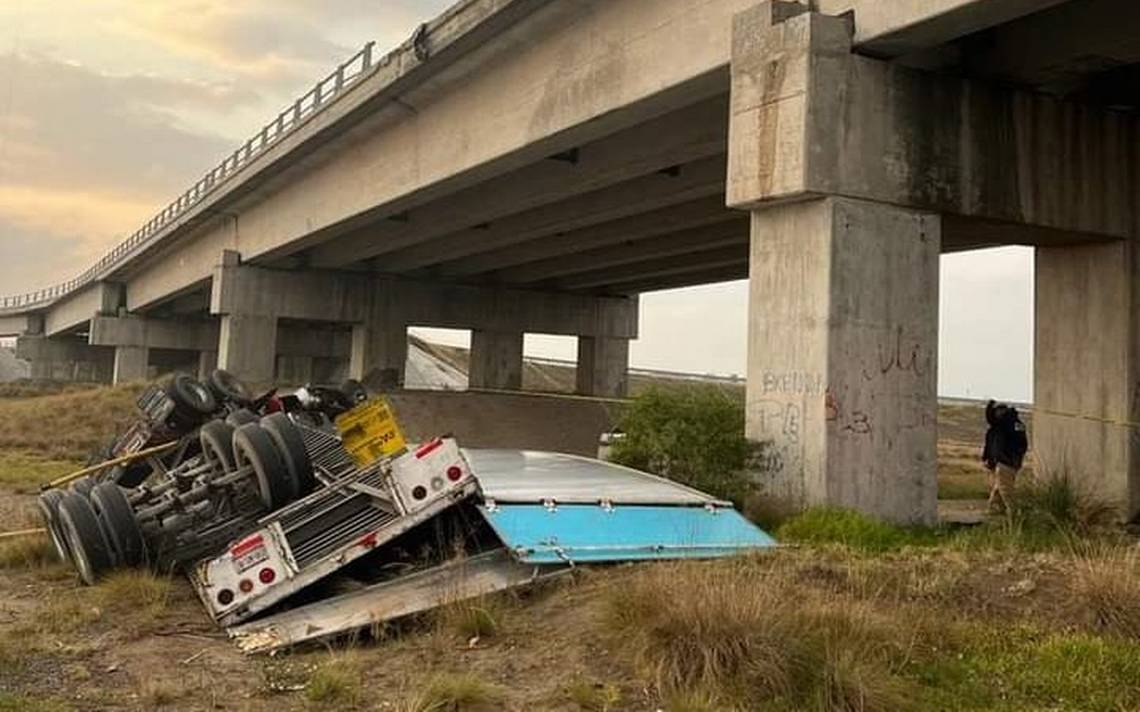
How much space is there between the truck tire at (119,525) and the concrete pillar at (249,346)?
28287 millimetres

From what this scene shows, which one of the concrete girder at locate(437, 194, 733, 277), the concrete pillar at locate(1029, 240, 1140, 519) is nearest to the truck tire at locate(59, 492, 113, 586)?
the concrete pillar at locate(1029, 240, 1140, 519)

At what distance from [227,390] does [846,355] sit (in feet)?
24.0

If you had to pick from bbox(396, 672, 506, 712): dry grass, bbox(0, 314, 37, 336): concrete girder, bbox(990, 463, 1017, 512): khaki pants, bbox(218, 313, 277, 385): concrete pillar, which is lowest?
bbox(396, 672, 506, 712): dry grass

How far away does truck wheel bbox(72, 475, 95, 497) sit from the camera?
937 centimetres

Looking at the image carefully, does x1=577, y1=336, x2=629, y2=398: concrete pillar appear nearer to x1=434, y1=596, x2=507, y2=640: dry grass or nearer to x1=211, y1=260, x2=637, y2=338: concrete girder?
x1=211, y1=260, x2=637, y2=338: concrete girder

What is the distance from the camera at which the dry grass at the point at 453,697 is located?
5.25 metres

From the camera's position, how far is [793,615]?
577 centimetres

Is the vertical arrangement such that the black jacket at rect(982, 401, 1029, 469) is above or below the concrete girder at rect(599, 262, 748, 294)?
below

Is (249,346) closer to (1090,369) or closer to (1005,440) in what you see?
(1005,440)

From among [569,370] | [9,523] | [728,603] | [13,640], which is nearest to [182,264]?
[9,523]

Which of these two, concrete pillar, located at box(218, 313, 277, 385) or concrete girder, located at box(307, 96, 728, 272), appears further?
concrete pillar, located at box(218, 313, 277, 385)

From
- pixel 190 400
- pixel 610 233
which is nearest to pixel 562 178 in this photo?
pixel 610 233

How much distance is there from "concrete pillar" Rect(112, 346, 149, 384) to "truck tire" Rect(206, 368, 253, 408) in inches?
1987

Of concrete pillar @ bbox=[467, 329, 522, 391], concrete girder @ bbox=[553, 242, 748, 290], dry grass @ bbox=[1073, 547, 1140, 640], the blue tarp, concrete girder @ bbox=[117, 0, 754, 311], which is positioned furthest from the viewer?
concrete pillar @ bbox=[467, 329, 522, 391]
